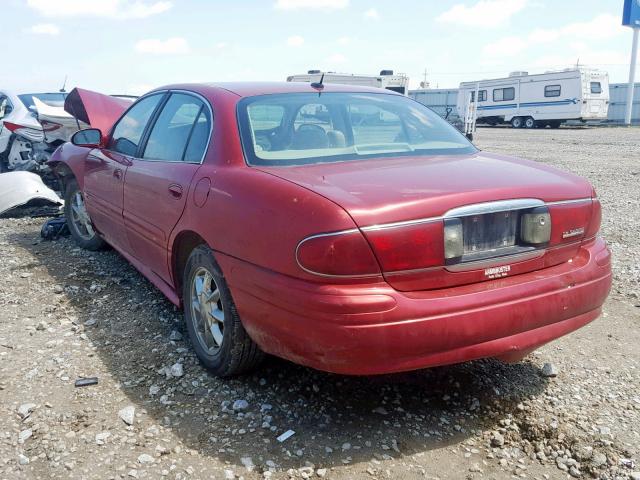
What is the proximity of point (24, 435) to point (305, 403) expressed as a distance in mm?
1343

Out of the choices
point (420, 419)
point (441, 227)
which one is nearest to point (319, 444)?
point (420, 419)

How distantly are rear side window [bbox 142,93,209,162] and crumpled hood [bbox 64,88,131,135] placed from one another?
2748 mm

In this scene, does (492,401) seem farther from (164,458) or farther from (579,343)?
(164,458)

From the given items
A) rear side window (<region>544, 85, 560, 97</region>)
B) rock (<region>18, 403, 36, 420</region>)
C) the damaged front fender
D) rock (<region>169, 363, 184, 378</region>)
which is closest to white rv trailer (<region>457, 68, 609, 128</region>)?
rear side window (<region>544, 85, 560, 97</region>)

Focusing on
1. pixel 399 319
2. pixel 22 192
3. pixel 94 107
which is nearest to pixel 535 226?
pixel 399 319

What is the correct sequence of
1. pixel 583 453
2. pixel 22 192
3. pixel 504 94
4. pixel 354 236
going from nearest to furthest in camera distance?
1. pixel 354 236
2. pixel 583 453
3. pixel 22 192
4. pixel 504 94

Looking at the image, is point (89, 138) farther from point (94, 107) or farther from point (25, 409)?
point (25, 409)

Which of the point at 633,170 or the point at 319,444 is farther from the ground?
the point at 319,444

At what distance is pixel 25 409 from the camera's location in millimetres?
3021

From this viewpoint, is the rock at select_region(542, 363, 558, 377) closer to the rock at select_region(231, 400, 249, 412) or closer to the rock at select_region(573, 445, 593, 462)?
the rock at select_region(573, 445, 593, 462)

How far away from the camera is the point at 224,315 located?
3.09 metres

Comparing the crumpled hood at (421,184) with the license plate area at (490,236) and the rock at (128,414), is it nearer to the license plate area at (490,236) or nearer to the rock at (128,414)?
the license plate area at (490,236)

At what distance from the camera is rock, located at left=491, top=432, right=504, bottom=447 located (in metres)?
2.73

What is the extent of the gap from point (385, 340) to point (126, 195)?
2.58 meters
